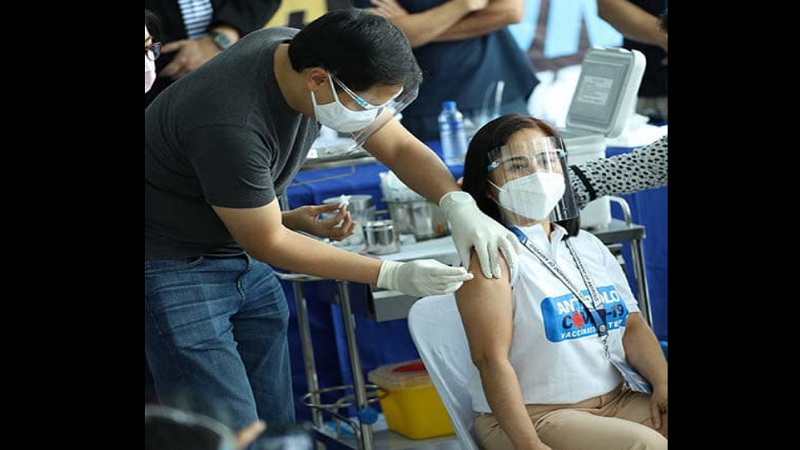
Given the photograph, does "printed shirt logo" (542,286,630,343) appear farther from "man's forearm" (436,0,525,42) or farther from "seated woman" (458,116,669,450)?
"man's forearm" (436,0,525,42)

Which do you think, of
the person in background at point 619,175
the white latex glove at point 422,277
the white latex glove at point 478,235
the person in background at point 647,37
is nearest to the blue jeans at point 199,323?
the white latex glove at point 422,277

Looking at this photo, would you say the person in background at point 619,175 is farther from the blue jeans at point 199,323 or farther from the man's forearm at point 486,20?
the man's forearm at point 486,20

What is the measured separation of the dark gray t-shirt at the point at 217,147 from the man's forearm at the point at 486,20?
7.55 ft

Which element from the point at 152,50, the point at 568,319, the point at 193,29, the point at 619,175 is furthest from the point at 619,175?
the point at 193,29

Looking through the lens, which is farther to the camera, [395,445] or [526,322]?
[395,445]

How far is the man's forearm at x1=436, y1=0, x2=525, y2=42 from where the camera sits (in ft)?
14.1

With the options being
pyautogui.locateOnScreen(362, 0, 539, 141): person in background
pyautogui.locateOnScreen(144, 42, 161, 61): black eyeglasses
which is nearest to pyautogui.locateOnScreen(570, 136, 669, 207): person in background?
pyautogui.locateOnScreen(144, 42, 161, 61): black eyeglasses

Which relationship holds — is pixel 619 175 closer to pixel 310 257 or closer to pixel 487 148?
pixel 487 148

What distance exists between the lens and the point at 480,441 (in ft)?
7.12

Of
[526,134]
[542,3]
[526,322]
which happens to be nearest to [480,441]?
[526,322]

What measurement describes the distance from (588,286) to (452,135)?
5.02 ft

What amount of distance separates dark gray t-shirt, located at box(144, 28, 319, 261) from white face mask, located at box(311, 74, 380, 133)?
6cm
